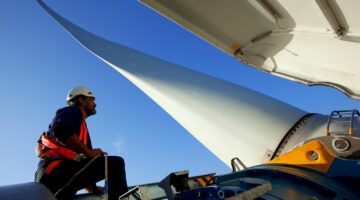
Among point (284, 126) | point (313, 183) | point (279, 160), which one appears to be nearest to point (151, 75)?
point (284, 126)

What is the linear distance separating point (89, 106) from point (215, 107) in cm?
173

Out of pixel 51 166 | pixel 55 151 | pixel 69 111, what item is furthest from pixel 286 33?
pixel 51 166

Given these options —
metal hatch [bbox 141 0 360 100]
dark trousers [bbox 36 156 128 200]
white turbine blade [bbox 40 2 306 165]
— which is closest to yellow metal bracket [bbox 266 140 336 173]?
white turbine blade [bbox 40 2 306 165]

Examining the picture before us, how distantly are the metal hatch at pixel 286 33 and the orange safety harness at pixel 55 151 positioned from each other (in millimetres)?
1938

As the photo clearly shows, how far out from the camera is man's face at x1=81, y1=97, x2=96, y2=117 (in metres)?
5.17

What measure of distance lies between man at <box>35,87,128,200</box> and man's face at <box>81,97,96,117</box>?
0.50 metres

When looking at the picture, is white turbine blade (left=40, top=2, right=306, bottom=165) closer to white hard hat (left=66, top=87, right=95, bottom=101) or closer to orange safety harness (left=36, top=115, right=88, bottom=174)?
white hard hat (left=66, top=87, right=95, bottom=101)

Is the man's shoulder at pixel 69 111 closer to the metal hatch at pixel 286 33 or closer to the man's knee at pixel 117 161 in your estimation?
the man's knee at pixel 117 161

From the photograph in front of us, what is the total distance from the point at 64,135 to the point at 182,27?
2286 millimetres

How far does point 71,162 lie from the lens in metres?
4.25

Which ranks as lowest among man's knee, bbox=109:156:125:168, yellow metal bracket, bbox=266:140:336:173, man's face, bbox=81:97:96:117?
yellow metal bracket, bbox=266:140:336:173

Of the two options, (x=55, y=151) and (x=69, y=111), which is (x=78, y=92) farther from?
(x=55, y=151)

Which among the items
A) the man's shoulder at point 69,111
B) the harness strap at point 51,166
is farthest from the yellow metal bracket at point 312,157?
the man's shoulder at point 69,111

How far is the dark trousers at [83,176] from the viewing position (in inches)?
161
